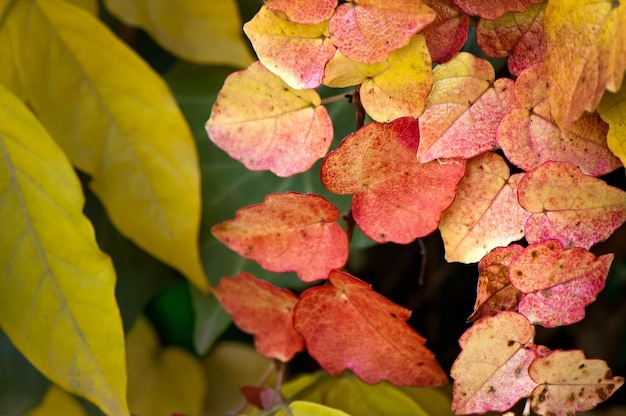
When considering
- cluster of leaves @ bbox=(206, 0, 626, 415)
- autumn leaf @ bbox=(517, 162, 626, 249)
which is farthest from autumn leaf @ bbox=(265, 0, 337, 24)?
autumn leaf @ bbox=(517, 162, 626, 249)

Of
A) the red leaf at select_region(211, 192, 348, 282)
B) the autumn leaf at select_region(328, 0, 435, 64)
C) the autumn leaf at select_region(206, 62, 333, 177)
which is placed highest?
the autumn leaf at select_region(328, 0, 435, 64)

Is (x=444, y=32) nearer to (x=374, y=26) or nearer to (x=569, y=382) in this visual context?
(x=374, y=26)

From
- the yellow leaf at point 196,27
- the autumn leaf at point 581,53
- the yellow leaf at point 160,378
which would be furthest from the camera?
the yellow leaf at point 160,378

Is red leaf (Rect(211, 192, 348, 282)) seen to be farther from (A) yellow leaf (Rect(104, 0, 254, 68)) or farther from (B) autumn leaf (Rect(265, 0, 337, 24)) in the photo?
(A) yellow leaf (Rect(104, 0, 254, 68))

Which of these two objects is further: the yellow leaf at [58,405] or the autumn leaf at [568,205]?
the yellow leaf at [58,405]

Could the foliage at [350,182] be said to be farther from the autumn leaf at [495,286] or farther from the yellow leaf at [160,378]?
the yellow leaf at [160,378]

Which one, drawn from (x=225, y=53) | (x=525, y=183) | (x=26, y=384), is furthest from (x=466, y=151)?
(x=26, y=384)

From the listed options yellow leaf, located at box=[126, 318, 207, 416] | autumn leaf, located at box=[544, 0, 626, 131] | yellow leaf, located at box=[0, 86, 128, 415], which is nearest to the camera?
autumn leaf, located at box=[544, 0, 626, 131]

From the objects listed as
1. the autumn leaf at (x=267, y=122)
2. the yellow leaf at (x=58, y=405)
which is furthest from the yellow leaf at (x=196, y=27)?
the yellow leaf at (x=58, y=405)
